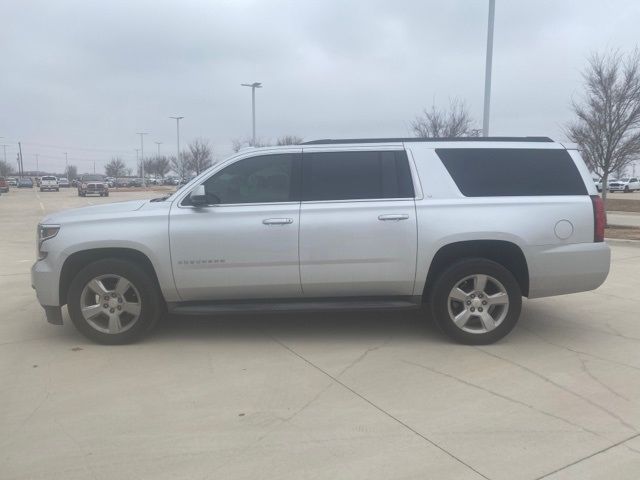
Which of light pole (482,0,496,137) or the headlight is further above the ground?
light pole (482,0,496,137)

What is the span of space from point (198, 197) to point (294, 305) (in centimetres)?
133

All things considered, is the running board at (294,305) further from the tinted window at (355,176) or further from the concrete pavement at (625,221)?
the concrete pavement at (625,221)

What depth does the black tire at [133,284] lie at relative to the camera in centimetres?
493

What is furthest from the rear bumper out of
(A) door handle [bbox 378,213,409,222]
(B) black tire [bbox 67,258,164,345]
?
(B) black tire [bbox 67,258,164,345]

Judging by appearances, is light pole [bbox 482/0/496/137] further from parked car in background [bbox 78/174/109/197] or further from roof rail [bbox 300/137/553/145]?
parked car in background [bbox 78/174/109/197]

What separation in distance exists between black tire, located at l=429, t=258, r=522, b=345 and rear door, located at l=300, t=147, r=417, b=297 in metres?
0.28

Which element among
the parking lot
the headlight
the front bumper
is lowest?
the parking lot

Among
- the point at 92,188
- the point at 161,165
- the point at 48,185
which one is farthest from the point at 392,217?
the point at 161,165

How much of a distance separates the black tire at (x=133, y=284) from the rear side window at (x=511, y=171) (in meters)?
3.02

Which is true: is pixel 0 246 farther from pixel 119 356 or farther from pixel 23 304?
pixel 119 356

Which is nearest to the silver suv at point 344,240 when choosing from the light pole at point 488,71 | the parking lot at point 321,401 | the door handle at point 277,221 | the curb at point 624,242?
the door handle at point 277,221

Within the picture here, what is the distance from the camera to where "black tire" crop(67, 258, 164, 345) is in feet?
16.2

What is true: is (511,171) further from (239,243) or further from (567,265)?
(239,243)

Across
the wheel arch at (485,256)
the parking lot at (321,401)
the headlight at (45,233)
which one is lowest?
the parking lot at (321,401)
